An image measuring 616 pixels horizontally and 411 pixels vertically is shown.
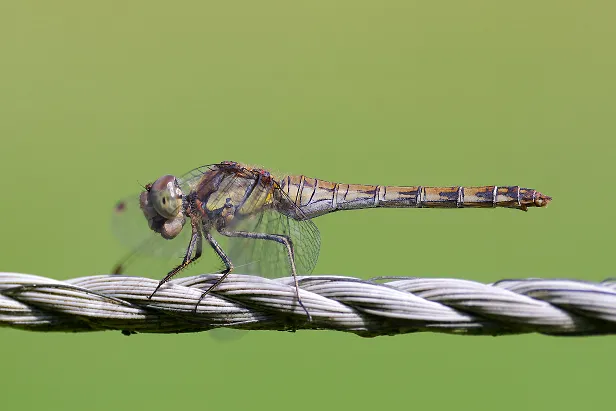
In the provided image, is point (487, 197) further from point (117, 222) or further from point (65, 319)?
point (65, 319)

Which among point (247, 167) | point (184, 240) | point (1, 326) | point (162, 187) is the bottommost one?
point (1, 326)

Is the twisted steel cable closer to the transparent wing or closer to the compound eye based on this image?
the compound eye

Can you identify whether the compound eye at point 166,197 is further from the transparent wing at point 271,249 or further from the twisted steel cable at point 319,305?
the twisted steel cable at point 319,305

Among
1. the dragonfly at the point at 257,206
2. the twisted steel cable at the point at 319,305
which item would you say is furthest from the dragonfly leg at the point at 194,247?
the twisted steel cable at the point at 319,305

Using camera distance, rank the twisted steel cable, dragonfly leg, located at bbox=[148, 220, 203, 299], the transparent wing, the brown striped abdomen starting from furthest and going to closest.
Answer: the brown striped abdomen, the transparent wing, dragonfly leg, located at bbox=[148, 220, 203, 299], the twisted steel cable

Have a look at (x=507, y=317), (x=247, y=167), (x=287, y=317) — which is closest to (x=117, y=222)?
(x=247, y=167)

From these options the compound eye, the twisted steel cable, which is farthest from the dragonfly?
the twisted steel cable
